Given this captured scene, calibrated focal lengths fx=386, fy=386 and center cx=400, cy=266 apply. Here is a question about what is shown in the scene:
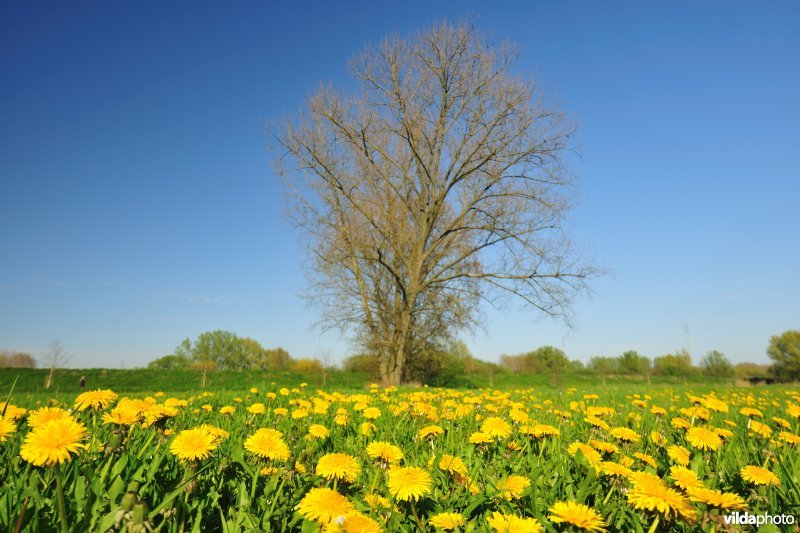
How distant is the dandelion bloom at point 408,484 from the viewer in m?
1.11

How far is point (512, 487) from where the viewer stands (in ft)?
4.49

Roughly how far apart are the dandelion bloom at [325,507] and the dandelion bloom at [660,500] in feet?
2.45

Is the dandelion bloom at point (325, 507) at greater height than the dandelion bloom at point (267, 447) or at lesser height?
lesser

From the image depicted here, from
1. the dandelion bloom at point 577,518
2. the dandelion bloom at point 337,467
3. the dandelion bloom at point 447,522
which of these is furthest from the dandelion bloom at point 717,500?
the dandelion bloom at point 337,467

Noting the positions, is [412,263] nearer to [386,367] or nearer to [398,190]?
[398,190]

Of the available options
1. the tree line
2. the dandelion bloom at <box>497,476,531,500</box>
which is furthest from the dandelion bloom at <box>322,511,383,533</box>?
the tree line

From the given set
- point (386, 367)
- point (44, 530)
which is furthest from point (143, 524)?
point (386, 367)

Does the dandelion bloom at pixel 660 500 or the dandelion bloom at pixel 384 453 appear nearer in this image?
the dandelion bloom at pixel 660 500

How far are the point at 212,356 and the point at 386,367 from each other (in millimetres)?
50689

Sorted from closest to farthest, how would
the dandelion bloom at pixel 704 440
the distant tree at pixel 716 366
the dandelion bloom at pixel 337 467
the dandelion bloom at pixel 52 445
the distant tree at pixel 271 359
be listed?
the dandelion bloom at pixel 52 445 → the dandelion bloom at pixel 337 467 → the dandelion bloom at pixel 704 440 → the distant tree at pixel 716 366 → the distant tree at pixel 271 359

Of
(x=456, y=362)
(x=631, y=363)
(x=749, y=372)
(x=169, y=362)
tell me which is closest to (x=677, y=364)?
(x=631, y=363)

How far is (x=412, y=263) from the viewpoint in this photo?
12.5 meters

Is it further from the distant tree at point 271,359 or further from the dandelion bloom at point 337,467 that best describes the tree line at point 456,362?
the dandelion bloom at point 337,467

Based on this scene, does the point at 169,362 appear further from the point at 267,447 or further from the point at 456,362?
the point at 267,447
